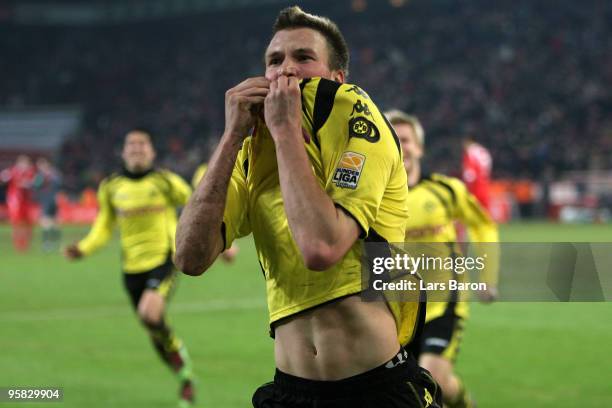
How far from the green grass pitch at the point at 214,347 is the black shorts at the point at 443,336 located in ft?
5.03

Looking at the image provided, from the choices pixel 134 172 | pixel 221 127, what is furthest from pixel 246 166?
pixel 221 127

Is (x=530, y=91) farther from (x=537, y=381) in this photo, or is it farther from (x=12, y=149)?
(x=537, y=381)

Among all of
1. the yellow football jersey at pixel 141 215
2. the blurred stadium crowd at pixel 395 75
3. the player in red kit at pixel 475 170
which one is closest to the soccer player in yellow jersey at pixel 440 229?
the yellow football jersey at pixel 141 215

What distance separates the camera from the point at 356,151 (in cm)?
280

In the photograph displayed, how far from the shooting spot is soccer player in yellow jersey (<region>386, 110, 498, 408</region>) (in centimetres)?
612

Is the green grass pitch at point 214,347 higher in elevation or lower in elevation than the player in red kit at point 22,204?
lower

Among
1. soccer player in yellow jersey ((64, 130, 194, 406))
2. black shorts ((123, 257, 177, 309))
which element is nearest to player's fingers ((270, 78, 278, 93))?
soccer player in yellow jersey ((64, 130, 194, 406))

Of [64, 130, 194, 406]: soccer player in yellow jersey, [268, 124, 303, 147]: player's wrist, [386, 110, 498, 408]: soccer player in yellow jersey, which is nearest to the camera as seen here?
[268, 124, 303, 147]: player's wrist

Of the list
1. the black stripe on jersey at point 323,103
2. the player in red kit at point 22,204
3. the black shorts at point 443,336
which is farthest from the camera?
the player in red kit at point 22,204

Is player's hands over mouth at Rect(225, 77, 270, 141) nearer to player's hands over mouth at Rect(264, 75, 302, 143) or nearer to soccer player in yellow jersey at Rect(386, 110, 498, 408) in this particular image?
player's hands over mouth at Rect(264, 75, 302, 143)

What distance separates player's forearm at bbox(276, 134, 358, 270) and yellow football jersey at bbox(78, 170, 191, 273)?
652 cm

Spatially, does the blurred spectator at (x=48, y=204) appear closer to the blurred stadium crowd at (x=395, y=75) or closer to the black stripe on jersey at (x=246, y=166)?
the blurred stadium crowd at (x=395, y=75)

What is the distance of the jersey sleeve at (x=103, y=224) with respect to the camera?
905 cm

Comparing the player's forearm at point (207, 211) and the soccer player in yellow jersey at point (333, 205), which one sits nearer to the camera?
the soccer player in yellow jersey at point (333, 205)
